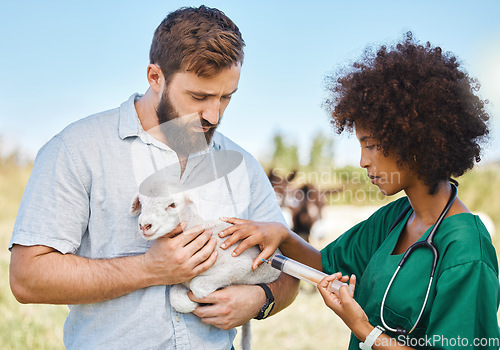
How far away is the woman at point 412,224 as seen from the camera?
1.71 meters

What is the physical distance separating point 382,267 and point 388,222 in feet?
1.14

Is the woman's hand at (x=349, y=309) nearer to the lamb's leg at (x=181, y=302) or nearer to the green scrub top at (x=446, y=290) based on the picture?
the green scrub top at (x=446, y=290)

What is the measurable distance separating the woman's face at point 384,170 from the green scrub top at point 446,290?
220 mm

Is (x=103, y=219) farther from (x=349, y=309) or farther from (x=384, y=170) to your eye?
(x=384, y=170)

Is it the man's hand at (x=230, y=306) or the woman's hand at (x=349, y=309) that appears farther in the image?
the man's hand at (x=230, y=306)

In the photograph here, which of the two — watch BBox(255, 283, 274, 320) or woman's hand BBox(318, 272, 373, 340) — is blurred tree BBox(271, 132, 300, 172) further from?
woman's hand BBox(318, 272, 373, 340)

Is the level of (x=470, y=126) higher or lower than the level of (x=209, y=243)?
higher

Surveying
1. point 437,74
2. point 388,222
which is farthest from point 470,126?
point 388,222

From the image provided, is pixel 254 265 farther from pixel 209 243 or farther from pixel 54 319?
pixel 54 319

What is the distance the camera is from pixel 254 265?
7.49 ft

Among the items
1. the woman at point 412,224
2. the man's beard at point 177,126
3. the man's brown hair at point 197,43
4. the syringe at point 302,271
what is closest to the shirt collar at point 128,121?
the man's beard at point 177,126

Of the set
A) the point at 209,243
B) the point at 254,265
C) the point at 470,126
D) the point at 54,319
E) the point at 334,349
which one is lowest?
the point at 334,349

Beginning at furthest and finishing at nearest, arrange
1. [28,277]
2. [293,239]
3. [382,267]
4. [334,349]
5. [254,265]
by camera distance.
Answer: [334,349] < [293,239] < [254,265] < [382,267] < [28,277]

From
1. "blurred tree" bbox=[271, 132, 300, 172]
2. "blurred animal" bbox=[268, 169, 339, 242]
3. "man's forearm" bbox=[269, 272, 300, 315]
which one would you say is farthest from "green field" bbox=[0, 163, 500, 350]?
"blurred tree" bbox=[271, 132, 300, 172]
